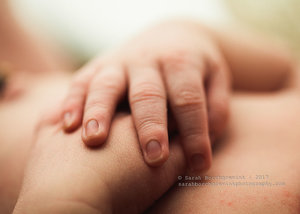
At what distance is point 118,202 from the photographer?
38cm

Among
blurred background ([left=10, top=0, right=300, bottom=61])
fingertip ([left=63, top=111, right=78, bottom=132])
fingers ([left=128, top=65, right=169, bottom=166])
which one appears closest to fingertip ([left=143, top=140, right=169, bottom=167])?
fingers ([left=128, top=65, right=169, bottom=166])

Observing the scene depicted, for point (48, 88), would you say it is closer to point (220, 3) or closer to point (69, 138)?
point (69, 138)

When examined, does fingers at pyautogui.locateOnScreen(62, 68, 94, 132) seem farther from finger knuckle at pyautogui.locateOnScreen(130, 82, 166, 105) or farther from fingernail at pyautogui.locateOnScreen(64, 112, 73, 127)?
finger knuckle at pyautogui.locateOnScreen(130, 82, 166, 105)

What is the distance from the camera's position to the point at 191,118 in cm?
46

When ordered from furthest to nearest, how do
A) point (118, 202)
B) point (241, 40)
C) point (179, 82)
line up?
point (241, 40)
point (179, 82)
point (118, 202)

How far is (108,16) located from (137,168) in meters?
1.65

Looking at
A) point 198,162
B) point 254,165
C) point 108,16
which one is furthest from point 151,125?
point 108,16

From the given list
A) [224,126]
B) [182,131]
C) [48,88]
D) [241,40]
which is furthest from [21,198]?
[241,40]

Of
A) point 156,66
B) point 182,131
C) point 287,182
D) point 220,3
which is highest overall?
point 220,3

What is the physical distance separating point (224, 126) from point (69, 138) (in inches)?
14.1

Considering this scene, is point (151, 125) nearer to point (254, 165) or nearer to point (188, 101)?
point (188, 101)

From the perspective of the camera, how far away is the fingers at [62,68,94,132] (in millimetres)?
A: 478

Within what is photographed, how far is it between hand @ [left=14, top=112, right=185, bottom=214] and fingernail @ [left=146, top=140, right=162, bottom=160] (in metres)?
0.02

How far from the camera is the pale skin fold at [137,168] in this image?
1.21 ft
